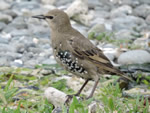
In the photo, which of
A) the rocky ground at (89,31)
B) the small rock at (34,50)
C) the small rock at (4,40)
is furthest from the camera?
the small rock at (4,40)

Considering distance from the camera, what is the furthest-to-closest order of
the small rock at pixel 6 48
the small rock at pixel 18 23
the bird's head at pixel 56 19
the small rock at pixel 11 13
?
the small rock at pixel 11 13 < the small rock at pixel 18 23 < the small rock at pixel 6 48 < the bird's head at pixel 56 19

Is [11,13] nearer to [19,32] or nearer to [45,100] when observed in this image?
[19,32]

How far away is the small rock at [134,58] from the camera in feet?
25.1

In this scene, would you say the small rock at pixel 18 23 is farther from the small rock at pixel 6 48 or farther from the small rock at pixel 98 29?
the small rock at pixel 98 29

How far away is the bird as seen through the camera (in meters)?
5.38

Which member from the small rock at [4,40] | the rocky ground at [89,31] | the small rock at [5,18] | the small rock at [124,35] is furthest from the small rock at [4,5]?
the small rock at [124,35]

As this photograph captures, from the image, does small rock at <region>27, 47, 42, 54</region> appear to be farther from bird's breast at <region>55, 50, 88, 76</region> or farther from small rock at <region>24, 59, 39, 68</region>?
bird's breast at <region>55, 50, 88, 76</region>

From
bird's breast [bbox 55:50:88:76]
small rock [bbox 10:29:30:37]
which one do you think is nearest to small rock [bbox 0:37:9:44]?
small rock [bbox 10:29:30:37]

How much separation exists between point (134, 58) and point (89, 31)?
2.17 meters

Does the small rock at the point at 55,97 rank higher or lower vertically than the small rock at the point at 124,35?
higher

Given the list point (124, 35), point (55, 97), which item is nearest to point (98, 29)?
point (124, 35)

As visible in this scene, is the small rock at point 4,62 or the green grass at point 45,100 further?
the small rock at point 4,62

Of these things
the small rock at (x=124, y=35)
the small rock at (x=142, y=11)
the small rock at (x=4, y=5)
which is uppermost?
the small rock at (x=4, y=5)

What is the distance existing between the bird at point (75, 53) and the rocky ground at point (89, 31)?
3.93 ft
